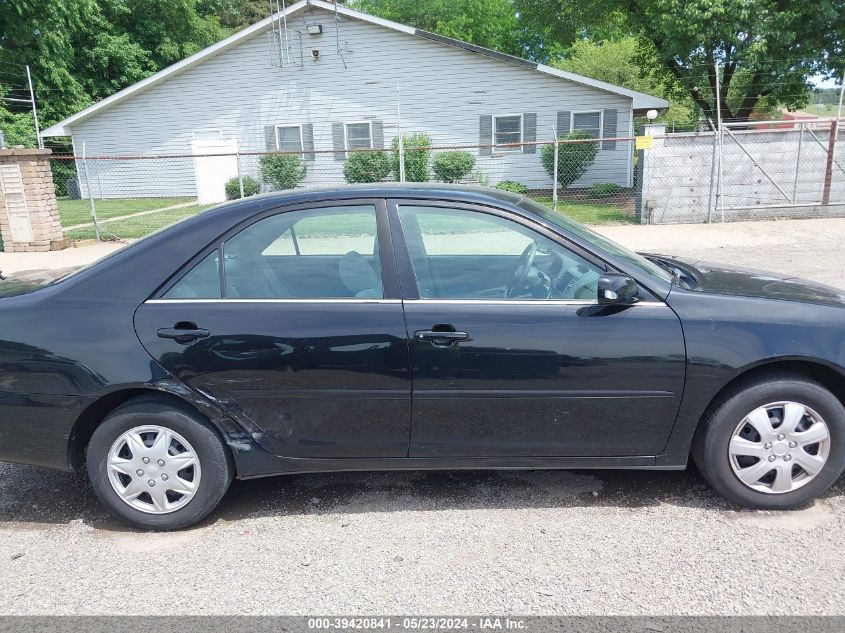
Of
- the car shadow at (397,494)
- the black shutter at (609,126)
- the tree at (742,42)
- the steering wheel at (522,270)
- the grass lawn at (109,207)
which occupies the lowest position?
the car shadow at (397,494)

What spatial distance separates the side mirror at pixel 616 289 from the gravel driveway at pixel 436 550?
3.57 feet

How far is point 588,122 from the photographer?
20.2 metres

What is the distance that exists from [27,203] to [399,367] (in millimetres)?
12243

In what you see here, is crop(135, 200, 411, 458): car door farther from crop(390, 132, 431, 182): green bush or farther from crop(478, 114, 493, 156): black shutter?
crop(478, 114, 493, 156): black shutter

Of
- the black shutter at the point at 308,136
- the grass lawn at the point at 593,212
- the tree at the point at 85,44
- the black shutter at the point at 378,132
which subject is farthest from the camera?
the tree at the point at 85,44

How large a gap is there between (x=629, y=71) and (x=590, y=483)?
38.1 m

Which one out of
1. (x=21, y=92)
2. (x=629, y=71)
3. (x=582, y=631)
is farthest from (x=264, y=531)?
(x=629, y=71)

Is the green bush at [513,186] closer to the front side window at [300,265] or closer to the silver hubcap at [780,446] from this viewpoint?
the front side window at [300,265]

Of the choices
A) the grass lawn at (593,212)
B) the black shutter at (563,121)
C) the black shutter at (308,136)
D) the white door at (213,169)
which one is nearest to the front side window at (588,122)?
the black shutter at (563,121)

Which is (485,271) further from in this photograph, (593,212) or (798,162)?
(798,162)

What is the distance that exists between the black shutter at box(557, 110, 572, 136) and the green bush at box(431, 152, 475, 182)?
3.37 metres

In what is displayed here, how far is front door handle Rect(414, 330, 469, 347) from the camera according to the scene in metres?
3.07

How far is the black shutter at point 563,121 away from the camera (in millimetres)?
20109

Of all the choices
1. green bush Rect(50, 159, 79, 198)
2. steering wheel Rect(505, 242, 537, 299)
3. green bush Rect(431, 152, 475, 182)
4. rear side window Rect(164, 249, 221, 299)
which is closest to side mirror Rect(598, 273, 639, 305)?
steering wheel Rect(505, 242, 537, 299)
